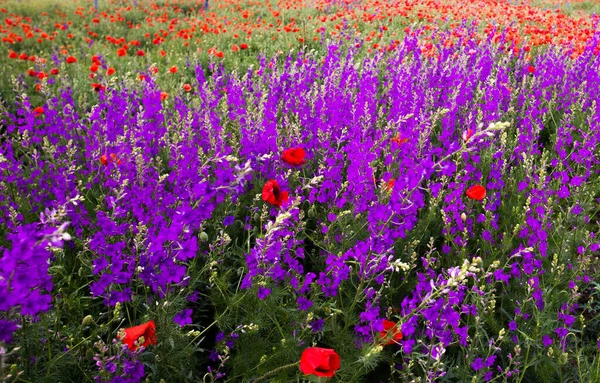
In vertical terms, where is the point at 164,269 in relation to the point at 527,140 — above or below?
above

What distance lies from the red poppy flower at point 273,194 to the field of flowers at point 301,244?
28mm

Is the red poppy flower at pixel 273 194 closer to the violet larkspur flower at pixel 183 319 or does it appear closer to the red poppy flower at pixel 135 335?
the violet larkspur flower at pixel 183 319

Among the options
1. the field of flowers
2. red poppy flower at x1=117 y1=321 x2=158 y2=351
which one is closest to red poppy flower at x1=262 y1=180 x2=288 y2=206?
the field of flowers

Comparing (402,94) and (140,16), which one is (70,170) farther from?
(140,16)

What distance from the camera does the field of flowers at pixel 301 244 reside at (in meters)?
1.70

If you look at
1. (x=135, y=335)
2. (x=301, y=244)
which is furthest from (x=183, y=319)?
(x=301, y=244)

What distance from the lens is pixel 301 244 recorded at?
2727mm

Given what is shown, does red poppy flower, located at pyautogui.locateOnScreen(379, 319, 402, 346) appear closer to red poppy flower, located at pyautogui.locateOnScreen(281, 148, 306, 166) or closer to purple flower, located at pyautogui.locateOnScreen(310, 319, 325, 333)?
purple flower, located at pyautogui.locateOnScreen(310, 319, 325, 333)

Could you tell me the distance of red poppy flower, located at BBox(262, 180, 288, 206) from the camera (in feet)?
7.32

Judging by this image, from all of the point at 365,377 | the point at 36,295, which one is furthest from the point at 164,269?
the point at 365,377

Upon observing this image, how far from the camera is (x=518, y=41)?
6727 mm

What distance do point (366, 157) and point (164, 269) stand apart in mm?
1350

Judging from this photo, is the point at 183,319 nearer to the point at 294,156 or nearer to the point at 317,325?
the point at 317,325

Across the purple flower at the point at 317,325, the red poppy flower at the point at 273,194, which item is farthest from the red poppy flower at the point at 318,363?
the red poppy flower at the point at 273,194
